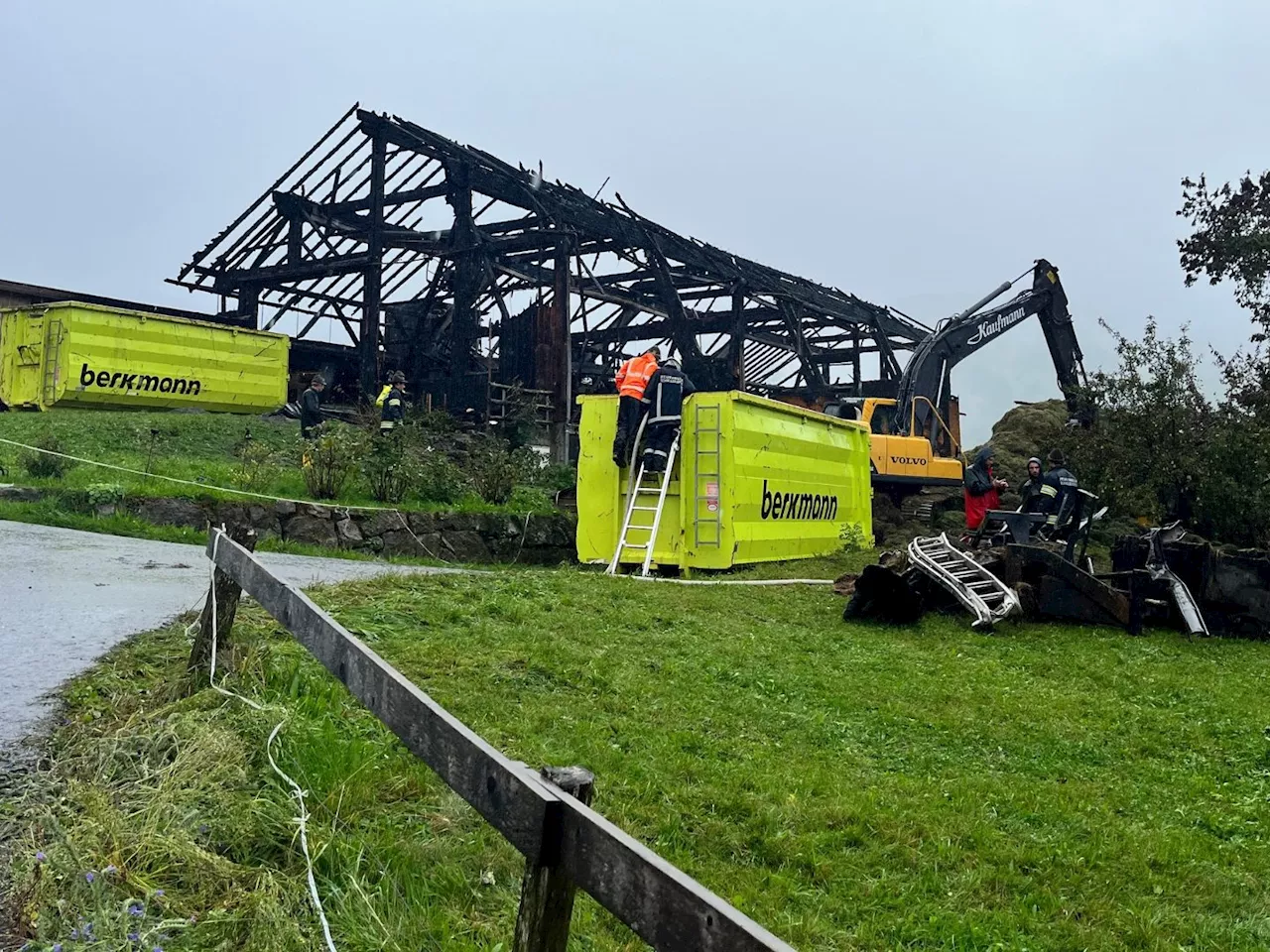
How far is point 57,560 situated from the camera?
334 inches

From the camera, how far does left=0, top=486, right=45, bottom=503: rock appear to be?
1177cm

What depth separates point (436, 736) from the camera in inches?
101

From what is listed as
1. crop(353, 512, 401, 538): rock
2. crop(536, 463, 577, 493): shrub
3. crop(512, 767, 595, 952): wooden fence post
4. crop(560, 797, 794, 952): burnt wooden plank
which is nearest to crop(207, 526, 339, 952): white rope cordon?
crop(512, 767, 595, 952): wooden fence post

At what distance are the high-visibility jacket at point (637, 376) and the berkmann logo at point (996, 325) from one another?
410 inches

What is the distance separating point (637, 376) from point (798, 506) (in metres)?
2.92

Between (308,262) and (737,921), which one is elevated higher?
(308,262)

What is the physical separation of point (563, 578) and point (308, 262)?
17.4 m

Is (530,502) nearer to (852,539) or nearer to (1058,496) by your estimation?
(852,539)

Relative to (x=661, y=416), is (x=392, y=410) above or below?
above

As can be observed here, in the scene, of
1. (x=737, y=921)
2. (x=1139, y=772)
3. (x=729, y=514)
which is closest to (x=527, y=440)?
(x=729, y=514)

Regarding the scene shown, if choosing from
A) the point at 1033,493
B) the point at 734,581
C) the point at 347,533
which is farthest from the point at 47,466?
the point at 1033,493

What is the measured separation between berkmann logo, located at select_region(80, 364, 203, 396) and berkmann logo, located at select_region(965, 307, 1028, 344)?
14753mm

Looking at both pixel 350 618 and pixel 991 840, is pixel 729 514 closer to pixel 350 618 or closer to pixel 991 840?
pixel 350 618

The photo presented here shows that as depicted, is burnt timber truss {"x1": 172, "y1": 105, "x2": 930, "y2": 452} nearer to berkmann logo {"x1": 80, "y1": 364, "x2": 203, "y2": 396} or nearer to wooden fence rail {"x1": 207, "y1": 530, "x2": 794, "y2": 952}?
berkmann logo {"x1": 80, "y1": 364, "x2": 203, "y2": 396}
